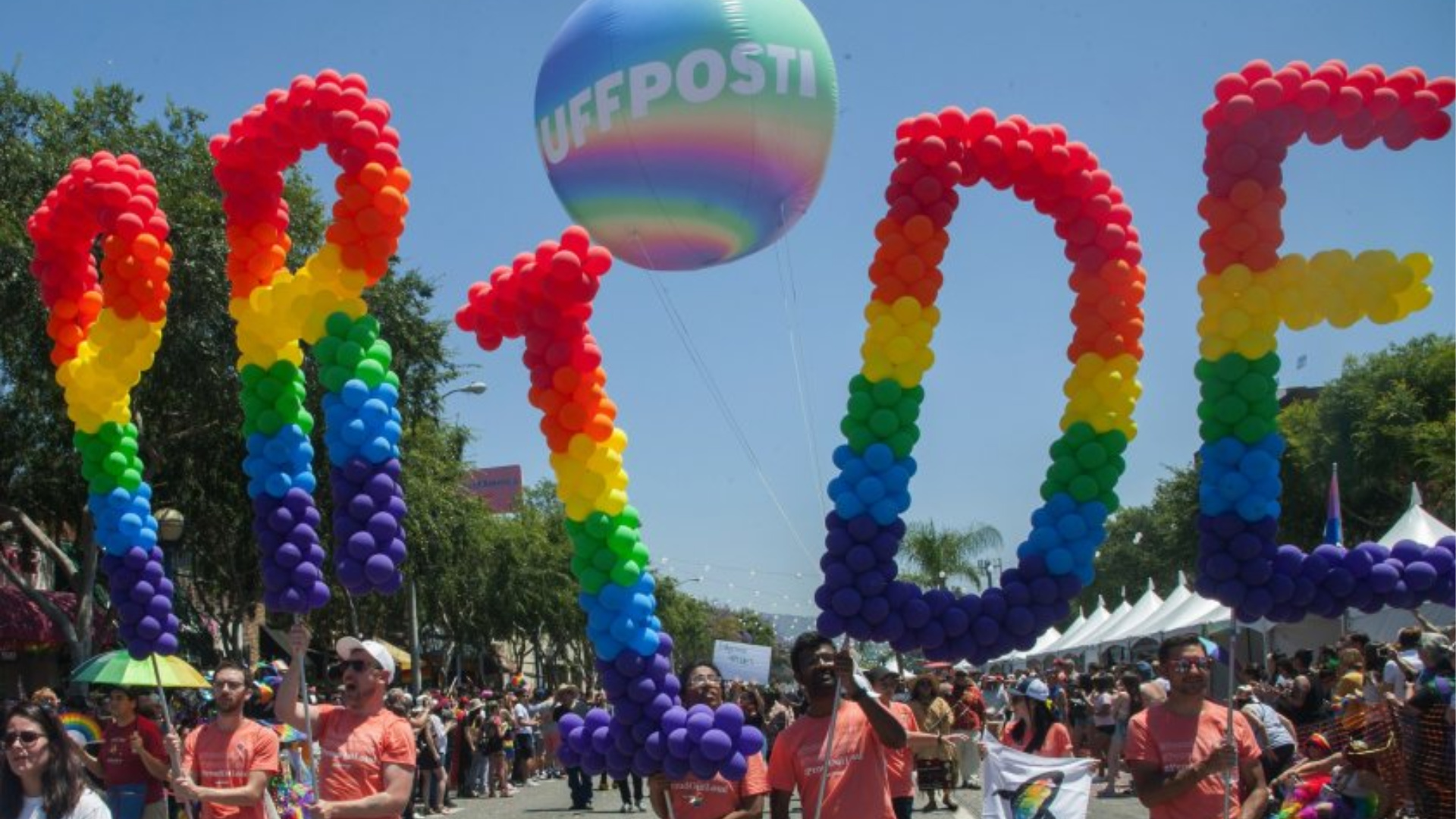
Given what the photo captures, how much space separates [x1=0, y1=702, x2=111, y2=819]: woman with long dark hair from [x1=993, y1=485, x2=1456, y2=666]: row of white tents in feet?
43.8

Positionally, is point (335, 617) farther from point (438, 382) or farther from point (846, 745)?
point (846, 745)

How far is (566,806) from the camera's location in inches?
954

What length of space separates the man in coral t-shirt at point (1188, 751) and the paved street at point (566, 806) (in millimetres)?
9434

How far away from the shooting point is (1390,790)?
1012 centimetres

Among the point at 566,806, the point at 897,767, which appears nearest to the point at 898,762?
the point at 897,767

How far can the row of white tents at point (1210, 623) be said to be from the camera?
61.0 feet

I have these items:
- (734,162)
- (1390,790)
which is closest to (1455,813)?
(1390,790)

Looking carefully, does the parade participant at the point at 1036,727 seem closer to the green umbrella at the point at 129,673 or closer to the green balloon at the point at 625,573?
the green balloon at the point at 625,573

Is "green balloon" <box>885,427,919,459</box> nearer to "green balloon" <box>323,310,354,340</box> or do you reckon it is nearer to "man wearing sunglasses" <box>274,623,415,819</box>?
"man wearing sunglasses" <box>274,623,415,819</box>

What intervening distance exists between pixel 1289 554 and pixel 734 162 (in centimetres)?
312

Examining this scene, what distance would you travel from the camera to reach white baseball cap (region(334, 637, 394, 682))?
729 centimetres

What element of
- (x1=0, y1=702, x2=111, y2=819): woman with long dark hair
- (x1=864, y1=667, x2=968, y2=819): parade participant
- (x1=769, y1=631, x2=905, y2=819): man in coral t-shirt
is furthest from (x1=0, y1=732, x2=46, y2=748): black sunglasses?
(x1=864, y1=667, x2=968, y2=819): parade participant

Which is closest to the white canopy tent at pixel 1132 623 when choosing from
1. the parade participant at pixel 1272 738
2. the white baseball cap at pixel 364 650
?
the parade participant at pixel 1272 738

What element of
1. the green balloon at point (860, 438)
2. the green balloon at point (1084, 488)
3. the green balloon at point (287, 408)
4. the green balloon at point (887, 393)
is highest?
the green balloon at point (287, 408)
